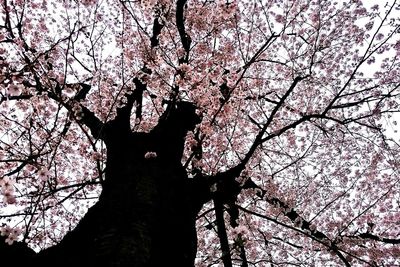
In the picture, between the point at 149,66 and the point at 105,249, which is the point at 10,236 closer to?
the point at 105,249

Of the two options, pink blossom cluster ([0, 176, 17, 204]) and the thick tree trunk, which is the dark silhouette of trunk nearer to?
the thick tree trunk

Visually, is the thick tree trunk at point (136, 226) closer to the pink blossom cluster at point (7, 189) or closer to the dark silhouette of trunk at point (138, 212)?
the dark silhouette of trunk at point (138, 212)

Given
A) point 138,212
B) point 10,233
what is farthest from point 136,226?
point 10,233

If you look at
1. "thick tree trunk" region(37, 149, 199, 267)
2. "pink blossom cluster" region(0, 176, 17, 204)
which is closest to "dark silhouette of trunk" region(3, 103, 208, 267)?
"thick tree trunk" region(37, 149, 199, 267)

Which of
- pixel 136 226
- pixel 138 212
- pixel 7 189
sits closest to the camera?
pixel 7 189

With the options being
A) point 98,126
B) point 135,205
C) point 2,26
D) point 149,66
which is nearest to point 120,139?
point 98,126

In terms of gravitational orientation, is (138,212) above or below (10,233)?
above

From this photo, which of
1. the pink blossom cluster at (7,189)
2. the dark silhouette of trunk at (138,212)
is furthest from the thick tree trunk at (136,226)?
the pink blossom cluster at (7,189)

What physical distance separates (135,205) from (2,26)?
5.10 metres

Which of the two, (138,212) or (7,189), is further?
(138,212)

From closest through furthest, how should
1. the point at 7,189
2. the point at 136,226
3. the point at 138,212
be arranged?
the point at 7,189 < the point at 136,226 < the point at 138,212

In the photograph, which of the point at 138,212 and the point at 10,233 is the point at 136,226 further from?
the point at 10,233

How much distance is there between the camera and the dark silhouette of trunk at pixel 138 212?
3.40 metres

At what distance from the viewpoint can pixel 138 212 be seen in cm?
398
